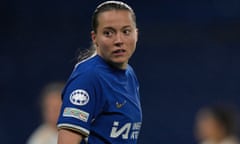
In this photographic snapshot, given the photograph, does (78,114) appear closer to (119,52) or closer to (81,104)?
(81,104)

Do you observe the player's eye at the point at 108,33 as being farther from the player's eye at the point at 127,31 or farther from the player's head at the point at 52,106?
the player's head at the point at 52,106

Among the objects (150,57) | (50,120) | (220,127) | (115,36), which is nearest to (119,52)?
(115,36)

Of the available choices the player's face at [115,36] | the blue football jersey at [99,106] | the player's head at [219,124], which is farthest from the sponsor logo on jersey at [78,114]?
the player's head at [219,124]

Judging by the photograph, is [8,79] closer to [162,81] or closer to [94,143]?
[162,81]

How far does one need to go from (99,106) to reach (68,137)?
0.17 metres

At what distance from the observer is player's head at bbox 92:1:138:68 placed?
11.0ft

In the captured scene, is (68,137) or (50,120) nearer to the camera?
(68,137)

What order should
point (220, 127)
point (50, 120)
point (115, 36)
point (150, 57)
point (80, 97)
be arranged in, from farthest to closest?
point (150, 57) < point (50, 120) < point (220, 127) < point (115, 36) < point (80, 97)

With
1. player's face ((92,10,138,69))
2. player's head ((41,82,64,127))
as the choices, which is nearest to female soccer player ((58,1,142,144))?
player's face ((92,10,138,69))

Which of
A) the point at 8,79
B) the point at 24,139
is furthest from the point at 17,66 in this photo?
the point at 24,139

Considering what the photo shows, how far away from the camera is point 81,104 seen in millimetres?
3221

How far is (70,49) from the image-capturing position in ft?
25.6

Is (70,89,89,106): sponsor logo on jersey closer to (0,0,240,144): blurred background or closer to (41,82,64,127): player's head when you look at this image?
(41,82,64,127): player's head

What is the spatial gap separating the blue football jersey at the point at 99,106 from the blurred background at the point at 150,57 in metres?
4.20
